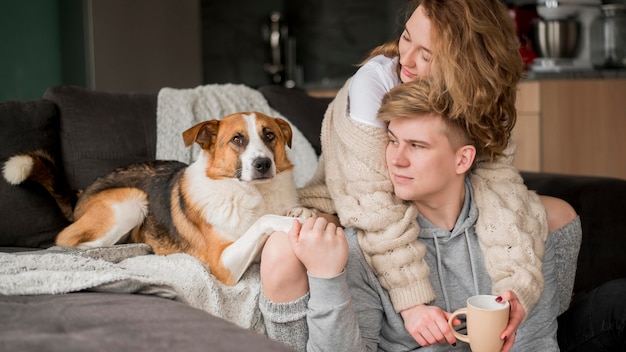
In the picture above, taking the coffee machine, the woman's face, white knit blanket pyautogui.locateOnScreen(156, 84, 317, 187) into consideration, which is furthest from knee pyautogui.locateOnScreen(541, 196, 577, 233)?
the coffee machine

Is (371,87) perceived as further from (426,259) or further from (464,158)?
(426,259)

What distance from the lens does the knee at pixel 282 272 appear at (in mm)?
1678

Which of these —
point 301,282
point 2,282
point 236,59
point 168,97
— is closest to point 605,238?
point 301,282

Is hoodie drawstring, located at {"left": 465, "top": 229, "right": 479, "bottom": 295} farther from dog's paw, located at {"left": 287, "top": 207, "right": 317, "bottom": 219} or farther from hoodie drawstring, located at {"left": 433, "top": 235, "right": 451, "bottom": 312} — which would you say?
dog's paw, located at {"left": 287, "top": 207, "right": 317, "bottom": 219}

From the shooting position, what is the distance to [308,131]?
286cm

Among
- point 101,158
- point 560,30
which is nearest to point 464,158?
point 101,158

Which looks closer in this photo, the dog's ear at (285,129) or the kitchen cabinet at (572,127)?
the dog's ear at (285,129)

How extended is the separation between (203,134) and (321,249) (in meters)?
0.65


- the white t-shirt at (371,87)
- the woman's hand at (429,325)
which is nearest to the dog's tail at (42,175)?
the white t-shirt at (371,87)

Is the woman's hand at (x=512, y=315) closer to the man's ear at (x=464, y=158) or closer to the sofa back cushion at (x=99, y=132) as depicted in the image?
the man's ear at (x=464, y=158)

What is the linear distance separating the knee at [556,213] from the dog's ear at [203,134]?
3.05ft

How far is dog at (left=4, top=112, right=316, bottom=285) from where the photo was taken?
6.66 ft

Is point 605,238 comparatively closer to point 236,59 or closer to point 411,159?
point 411,159

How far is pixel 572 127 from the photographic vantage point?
3945mm
